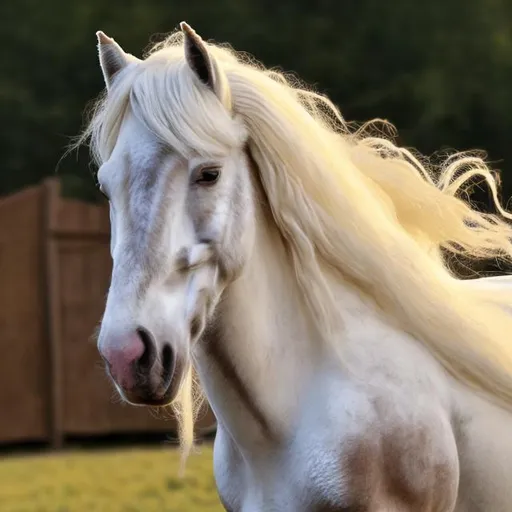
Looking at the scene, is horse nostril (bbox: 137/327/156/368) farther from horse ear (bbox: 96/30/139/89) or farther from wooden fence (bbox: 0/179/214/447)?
wooden fence (bbox: 0/179/214/447)

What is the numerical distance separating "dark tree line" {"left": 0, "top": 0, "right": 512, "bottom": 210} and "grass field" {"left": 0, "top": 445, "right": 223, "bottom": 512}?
4.27m

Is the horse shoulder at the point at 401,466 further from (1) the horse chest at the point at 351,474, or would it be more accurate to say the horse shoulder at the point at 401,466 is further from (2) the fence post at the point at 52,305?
(2) the fence post at the point at 52,305

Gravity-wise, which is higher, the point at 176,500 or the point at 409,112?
the point at 409,112

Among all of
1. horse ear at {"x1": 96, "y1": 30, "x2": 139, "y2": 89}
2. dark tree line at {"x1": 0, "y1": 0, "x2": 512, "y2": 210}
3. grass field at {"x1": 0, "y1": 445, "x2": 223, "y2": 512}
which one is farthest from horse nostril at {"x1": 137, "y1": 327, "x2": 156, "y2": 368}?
dark tree line at {"x1": 0, "y1": 0, "x2": 512, "y2": 210}

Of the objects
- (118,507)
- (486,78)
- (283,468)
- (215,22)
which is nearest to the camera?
(283,468)

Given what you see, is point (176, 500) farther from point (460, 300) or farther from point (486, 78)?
point (486, 78)

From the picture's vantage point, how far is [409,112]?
11125 mm

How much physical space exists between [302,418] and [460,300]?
54cm

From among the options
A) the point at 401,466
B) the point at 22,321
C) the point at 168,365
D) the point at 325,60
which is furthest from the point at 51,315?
the point at 168,365

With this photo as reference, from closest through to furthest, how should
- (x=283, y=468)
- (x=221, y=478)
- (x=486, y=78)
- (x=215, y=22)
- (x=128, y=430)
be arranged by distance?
1. (x=283, y=468)
2. (x=221, y=478)
3. (x=128, y=430)
4. (x=486, y=78)
5. (x=215, y=22)

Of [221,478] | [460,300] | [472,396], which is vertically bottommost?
[221,478]

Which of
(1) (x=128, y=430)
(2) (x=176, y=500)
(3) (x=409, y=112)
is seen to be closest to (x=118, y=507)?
(2) (x=176, y=500)

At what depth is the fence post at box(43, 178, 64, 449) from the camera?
8672 mm

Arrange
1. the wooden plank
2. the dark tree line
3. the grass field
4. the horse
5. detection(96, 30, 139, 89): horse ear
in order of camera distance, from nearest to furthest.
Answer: the horse, detection(96, 30, 139, 89): horse ear, the grass field, the wooden plank, the dark tree line
